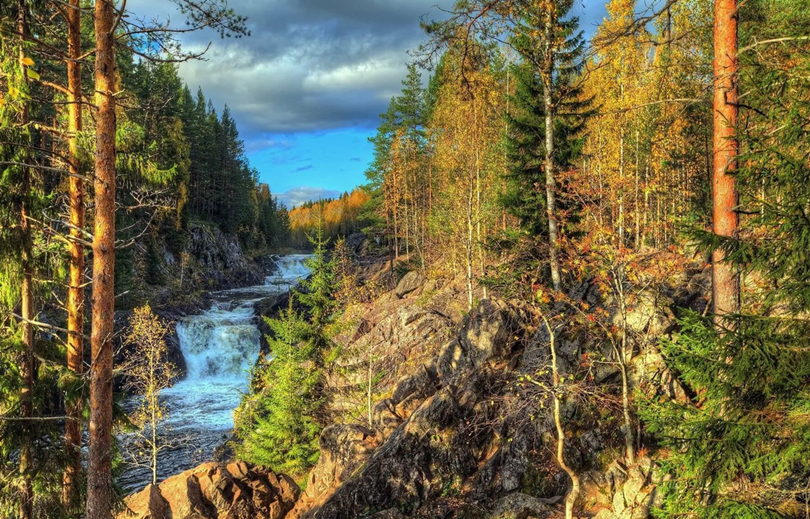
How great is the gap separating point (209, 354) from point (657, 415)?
3529 centimetres

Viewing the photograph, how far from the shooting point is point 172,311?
126 ft

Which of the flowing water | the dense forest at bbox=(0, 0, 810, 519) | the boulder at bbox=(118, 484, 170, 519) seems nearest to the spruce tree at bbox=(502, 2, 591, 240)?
the dense forest at bbox=(0, 0, 810, 519)

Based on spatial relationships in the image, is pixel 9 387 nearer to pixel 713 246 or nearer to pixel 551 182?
pixel 713 246

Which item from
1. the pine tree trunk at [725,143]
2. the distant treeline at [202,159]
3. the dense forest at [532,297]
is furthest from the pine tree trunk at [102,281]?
the distant treeline at [202,159]

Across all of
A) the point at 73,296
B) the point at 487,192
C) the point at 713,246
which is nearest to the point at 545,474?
the point at 713,246

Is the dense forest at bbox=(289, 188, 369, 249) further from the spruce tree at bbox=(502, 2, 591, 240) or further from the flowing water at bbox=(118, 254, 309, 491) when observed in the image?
the spruce tree at bbox=(502, 2, 591, 240)

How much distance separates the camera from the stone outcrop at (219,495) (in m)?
12.4

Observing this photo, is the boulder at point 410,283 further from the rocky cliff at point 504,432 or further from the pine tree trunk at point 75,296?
the pine tree trunk at point 75,296

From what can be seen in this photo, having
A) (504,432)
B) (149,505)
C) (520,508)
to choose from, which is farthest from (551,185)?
(149,505)

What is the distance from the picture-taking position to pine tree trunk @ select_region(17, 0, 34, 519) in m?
7.14

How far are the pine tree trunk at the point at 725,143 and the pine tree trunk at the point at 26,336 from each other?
1022 cm

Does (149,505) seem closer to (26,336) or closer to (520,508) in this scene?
(26,336)

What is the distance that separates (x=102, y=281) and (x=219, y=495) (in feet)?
31.5

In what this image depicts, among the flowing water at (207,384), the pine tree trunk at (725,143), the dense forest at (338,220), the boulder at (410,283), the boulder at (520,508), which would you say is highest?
the dense forest at (338,220)
